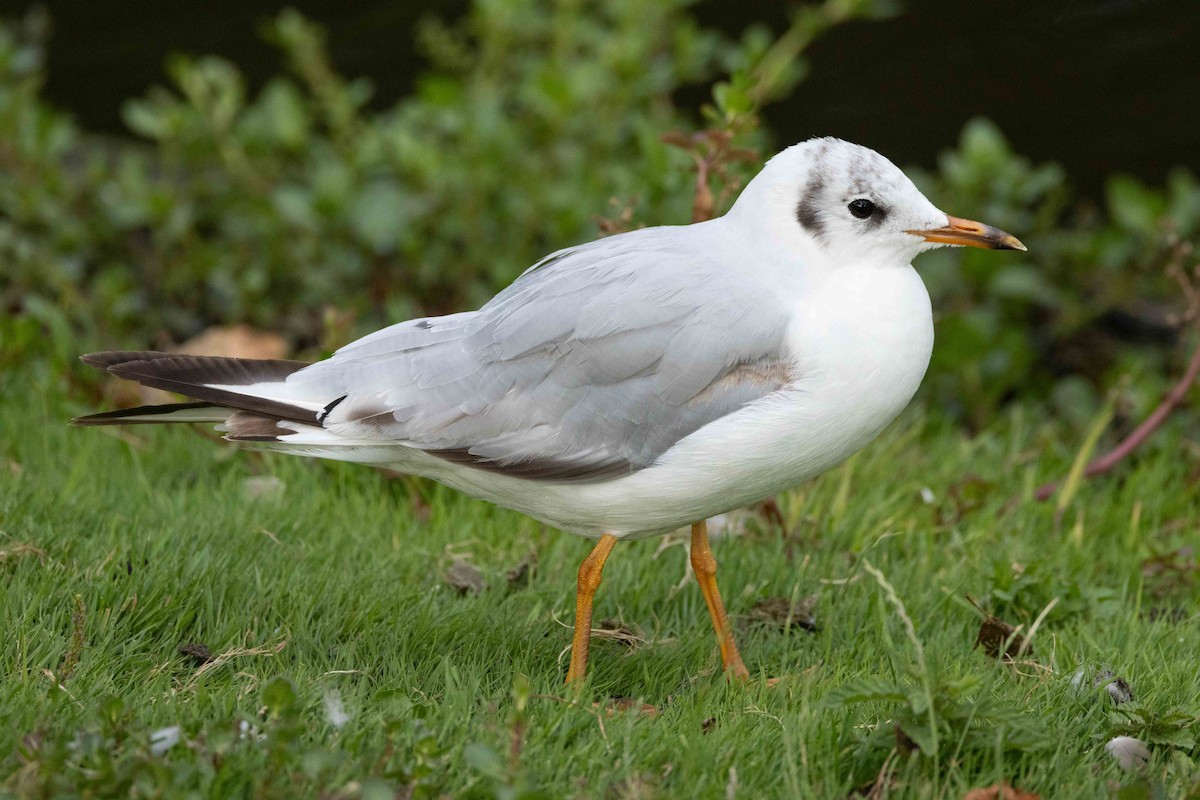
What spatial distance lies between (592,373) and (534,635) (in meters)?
0.75

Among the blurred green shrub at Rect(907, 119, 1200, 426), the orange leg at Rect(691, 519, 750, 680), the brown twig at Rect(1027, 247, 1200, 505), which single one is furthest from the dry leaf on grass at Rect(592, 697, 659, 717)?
the blurred green shrub at Rect(907, 119, 1200, 426)

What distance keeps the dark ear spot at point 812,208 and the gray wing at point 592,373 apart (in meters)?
0.21

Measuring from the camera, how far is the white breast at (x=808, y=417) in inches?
121

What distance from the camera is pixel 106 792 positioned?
247cm

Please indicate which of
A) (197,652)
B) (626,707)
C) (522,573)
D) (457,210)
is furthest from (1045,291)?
(197,652)

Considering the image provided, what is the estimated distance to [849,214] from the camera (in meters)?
3.25

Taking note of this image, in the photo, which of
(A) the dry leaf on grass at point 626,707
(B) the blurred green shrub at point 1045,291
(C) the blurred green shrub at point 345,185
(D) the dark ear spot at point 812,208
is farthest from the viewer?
(C) the blurred green shrub at point 345,185

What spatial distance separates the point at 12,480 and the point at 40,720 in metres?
1.43

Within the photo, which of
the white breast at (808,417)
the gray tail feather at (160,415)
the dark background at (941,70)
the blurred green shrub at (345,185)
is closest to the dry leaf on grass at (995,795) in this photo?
the white breast at (808,417)

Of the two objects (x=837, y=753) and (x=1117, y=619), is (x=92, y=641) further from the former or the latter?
(x=1117, y=619)

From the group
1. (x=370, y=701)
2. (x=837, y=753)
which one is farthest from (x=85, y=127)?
(x=837, y=753)

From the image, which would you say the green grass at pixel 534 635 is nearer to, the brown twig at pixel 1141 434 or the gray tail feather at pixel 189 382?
the brown twig at pixel 1141 434

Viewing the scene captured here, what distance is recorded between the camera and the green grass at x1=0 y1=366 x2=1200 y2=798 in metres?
2.69

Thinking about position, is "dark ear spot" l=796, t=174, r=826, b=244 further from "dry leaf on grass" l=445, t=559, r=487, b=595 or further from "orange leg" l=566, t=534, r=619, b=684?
"dry leaf on grass" l=445, t=559, r=487, b=595
